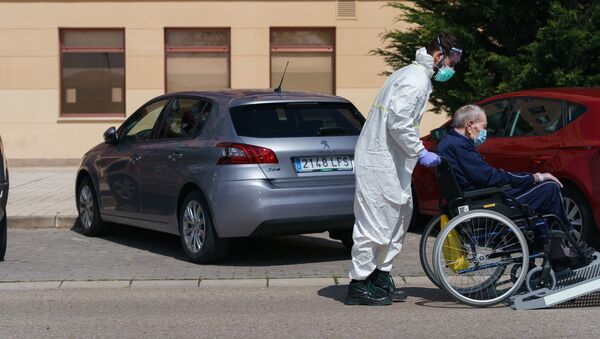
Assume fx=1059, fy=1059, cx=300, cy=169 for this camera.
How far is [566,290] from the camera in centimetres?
716

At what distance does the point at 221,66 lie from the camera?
819 inches

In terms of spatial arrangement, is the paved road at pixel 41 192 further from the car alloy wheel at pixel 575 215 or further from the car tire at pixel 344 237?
the car alloy wheel at pixel 575 215

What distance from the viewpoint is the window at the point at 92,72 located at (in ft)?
68.3

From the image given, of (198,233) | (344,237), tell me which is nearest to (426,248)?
(198,233)

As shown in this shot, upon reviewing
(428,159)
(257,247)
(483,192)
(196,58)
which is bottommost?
(257,247)

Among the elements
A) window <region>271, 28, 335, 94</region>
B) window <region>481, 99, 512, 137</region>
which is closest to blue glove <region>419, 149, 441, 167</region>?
window <region>481, 99, 512, 137</region>

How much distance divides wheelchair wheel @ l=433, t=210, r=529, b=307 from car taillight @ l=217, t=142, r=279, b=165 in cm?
215

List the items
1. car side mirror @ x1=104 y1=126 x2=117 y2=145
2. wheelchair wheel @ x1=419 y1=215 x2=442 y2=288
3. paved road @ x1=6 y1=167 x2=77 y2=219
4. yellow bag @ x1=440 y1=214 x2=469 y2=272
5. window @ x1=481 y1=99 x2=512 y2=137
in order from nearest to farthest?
1. yellow bag @ x1=440 y1=214 x2=469 y2=272
2. wheelchair wheel @ x1=419 y1=215 x2=442 y2=288
3. window @ x1=481 y1=99 x2=512 y2=137
4. car side mirror @ x1=104 y1=126 x2=117 y2=145
5. paved road @ x1=6 y1=167 x2=77 y2=219

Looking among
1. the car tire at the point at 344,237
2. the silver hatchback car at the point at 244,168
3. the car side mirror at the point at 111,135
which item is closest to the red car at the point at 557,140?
the silver hatchback car at the point at 244,168

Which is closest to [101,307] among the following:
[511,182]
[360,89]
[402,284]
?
[402,284]

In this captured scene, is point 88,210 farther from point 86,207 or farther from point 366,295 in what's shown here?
point 366,295

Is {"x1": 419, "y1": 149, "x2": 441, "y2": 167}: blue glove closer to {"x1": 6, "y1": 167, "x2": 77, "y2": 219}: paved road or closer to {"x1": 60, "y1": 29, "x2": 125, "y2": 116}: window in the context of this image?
{"x1": 6, "y1": 167, "x2": 77, "y2": 219}: paved road

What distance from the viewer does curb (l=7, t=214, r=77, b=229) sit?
12039 millimetres

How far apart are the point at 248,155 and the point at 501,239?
8.28 feet
